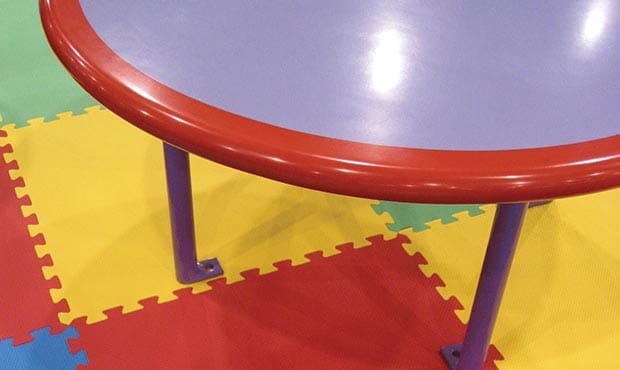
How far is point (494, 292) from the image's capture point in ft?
5.32

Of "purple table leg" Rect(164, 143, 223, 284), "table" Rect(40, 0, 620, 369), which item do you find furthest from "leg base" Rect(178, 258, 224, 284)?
"table" Rect(40, 0, 620, 369)

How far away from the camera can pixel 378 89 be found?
129 cm

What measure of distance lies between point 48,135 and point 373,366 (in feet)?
3.88

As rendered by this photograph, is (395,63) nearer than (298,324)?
Yes

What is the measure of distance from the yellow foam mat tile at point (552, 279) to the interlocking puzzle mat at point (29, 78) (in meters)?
1.13

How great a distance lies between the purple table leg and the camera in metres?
1.75

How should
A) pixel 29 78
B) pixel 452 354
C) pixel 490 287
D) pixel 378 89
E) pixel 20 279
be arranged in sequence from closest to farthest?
pixel 378 89
pixel 490 287
pixel 452 354
pixel 20 279
pixel 29 78

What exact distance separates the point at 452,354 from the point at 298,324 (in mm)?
344

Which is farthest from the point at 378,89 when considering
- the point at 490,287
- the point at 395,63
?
the point at 490,287

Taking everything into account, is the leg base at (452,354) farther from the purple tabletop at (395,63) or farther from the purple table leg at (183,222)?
the purple tabletop at (395,63)

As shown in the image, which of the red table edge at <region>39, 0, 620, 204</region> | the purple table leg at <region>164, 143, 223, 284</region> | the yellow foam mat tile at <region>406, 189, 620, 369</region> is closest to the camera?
the red table edge at <region>39, 0, 620, 204</region>

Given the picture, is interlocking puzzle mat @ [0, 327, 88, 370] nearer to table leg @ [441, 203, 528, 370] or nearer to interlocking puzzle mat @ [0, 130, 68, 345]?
interlocking puzzle mat @ [0, 130, 68, 345]

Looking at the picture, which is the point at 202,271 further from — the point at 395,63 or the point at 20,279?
the point at 395,63

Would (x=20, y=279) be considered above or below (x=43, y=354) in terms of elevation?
above
